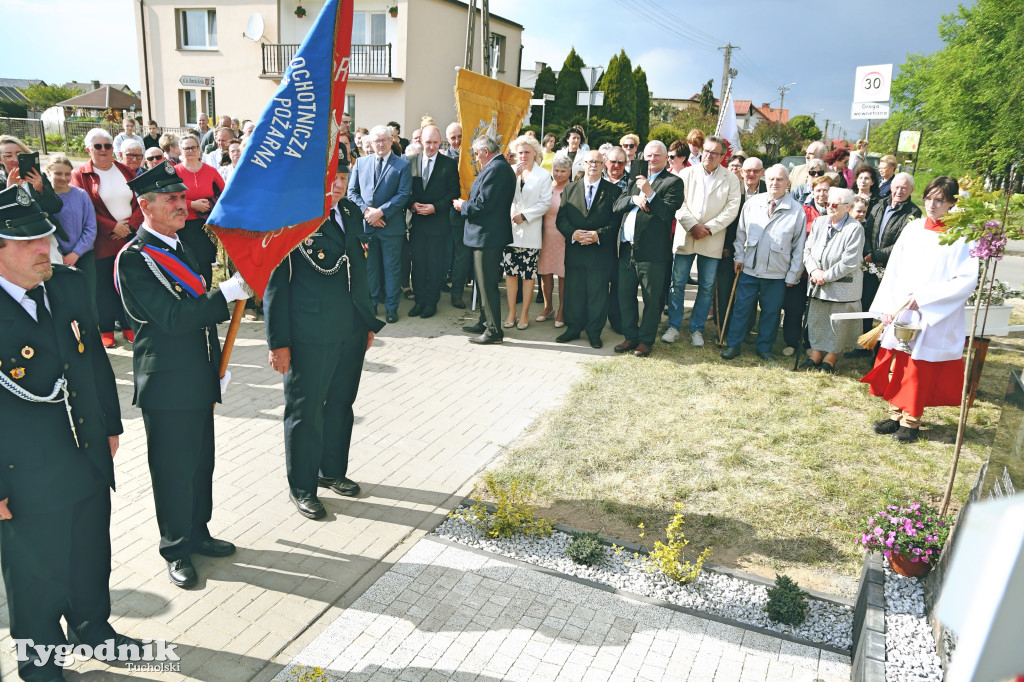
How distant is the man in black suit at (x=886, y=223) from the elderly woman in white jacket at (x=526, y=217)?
3907 millimetres

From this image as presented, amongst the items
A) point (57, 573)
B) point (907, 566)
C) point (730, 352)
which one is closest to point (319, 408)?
point (57, 573)

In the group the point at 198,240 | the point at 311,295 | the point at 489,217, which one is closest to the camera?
the point at 311,295

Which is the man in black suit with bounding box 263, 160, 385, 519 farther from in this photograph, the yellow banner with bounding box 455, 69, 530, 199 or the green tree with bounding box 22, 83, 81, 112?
the green tree with bounding box 22, 83, 81, 112

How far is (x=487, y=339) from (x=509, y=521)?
14.6 ft

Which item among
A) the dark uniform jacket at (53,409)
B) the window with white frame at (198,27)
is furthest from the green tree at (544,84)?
the dark uniform jacket at (53,409)

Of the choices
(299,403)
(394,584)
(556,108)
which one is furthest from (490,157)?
(556,108)

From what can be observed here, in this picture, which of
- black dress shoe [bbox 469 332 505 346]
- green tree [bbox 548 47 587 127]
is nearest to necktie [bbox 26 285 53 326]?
black dress shoe [bbox 469 332 505 346]

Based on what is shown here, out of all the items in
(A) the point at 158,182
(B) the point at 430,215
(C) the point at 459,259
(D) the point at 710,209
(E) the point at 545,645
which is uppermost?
(A) the point at 158,182

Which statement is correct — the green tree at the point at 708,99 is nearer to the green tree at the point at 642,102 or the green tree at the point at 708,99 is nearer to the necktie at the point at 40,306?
the green tree at the point at 642,102

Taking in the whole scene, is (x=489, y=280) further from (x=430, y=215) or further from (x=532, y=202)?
(x=430, y=215)

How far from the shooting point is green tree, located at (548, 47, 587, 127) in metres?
37.6

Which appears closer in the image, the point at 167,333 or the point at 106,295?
the point at 167,333

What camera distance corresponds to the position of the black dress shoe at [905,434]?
6379 mm

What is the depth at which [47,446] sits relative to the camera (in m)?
2.97
